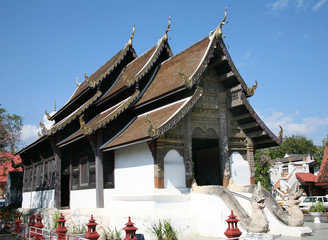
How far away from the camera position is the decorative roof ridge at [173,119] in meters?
10.8

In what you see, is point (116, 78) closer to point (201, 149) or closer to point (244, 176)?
point (201, 149)

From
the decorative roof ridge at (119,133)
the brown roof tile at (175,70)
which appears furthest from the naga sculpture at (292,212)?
the decorative roof ridge at (119,133)

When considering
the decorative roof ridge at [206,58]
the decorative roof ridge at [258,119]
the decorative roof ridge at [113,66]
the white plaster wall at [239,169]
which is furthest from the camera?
the decorative roof ridge at [113,66]

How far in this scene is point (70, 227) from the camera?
48.1 feet

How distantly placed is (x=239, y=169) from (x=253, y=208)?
483 centimetres

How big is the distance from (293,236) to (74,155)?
1054cm

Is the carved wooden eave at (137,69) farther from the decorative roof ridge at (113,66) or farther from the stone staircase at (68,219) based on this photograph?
the stone staircase at (68,219)

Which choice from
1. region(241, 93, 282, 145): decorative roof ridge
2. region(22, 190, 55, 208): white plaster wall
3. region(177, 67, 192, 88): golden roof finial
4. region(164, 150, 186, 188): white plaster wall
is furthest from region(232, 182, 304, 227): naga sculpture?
region(22, 190, 55, 208): white plaster wall

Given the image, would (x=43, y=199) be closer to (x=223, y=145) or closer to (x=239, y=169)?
(x=223, y=145)

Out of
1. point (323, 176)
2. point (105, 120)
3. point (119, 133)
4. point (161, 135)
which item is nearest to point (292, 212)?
point (161, 135)

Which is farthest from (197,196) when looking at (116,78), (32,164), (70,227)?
(32,164)

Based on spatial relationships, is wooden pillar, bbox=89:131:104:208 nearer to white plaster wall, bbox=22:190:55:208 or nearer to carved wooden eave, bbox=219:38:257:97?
white plaster wall, bbox=22:190:55:208

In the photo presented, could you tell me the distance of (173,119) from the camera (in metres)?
11.4

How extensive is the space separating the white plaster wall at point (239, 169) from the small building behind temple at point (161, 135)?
0.04 meters
